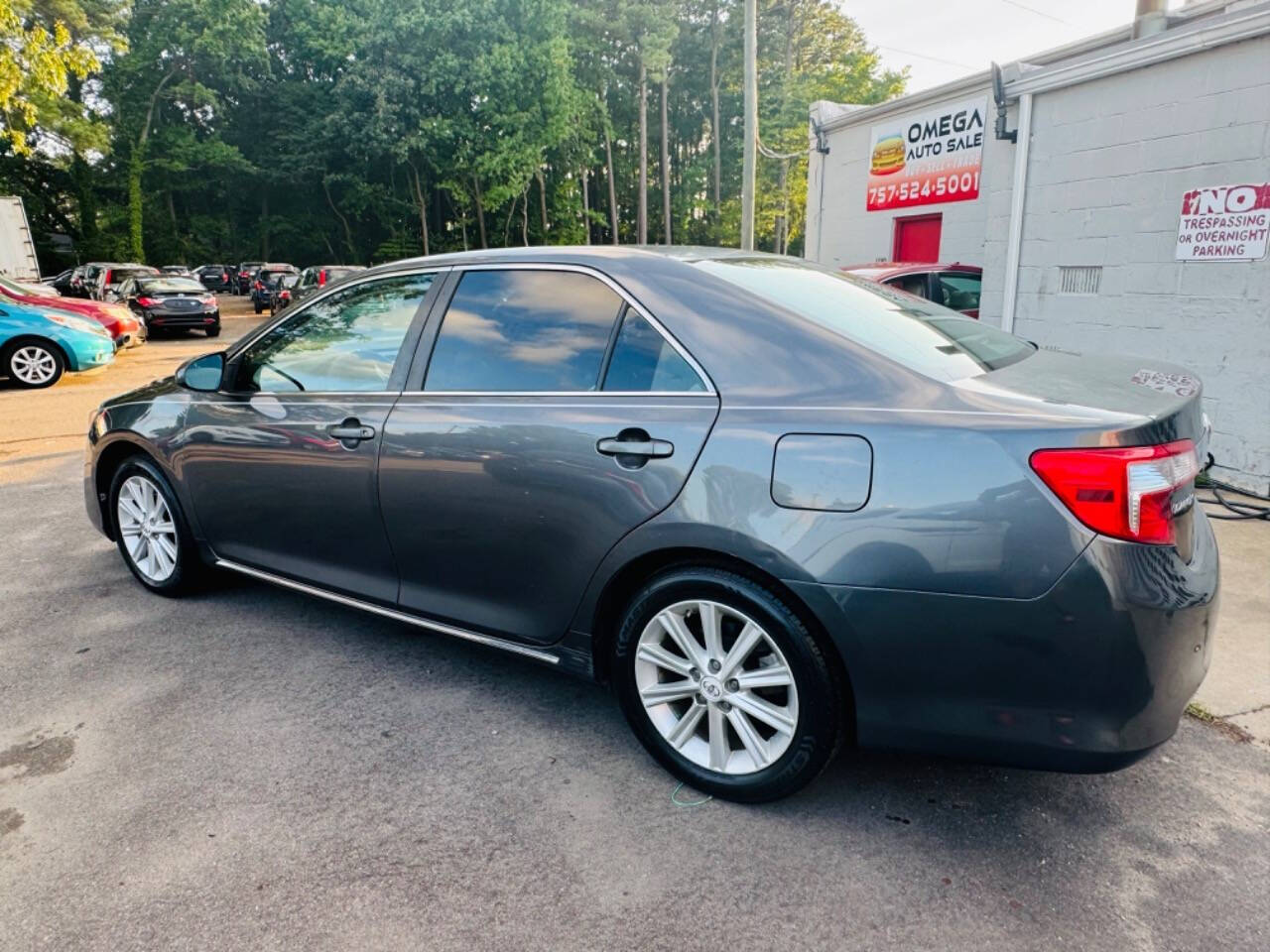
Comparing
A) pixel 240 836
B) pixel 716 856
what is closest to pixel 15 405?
pixel 240 836

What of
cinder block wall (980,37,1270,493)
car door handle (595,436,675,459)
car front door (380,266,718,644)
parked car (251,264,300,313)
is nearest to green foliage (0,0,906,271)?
parked car (251,264,300,313)

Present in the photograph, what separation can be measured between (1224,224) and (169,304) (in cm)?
2023

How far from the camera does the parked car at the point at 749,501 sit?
2070 mm

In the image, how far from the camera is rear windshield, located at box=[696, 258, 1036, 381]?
249 centimetres

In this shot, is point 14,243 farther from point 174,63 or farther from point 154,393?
point 174,63

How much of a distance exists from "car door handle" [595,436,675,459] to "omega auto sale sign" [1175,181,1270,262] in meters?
5.11

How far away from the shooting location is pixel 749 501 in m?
2.34

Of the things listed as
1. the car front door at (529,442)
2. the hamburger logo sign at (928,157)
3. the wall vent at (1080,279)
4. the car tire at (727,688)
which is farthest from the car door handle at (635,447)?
the hamburger logo sign at (928,157)

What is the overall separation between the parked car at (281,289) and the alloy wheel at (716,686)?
26.6 m

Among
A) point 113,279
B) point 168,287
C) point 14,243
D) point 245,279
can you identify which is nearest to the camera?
point 168,287

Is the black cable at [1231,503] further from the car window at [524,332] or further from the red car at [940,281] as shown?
the car window at [524,332]

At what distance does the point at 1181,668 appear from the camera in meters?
2.16

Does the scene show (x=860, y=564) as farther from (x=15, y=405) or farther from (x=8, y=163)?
(x=8, y=163)

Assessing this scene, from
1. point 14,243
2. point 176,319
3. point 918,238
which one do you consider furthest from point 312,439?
point 14,243
